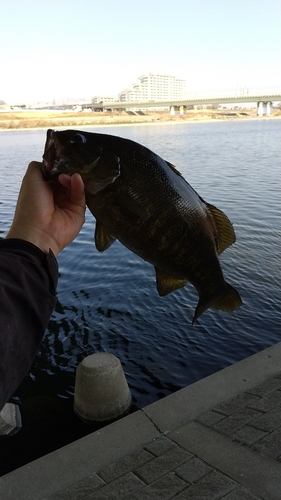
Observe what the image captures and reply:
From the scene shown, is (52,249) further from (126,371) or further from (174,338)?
(174,338)

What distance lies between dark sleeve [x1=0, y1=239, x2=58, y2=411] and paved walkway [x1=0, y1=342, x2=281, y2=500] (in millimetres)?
3014

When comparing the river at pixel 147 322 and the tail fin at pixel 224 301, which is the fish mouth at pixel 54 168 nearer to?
the tail fin at pixel 224 301

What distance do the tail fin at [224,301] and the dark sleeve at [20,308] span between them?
1235 mm

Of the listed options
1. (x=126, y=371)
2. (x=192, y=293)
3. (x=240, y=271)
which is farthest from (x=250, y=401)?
(x=240, y=271)

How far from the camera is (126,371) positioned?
7.84 m

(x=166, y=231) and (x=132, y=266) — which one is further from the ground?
(x=166, y=231)

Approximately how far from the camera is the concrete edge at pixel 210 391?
17.6 feet

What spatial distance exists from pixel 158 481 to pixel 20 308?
10.8ft

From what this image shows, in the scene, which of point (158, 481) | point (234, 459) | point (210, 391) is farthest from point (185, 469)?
point (210, 391)

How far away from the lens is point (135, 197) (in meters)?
2.30

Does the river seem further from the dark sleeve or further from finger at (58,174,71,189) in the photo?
the dark sleeve

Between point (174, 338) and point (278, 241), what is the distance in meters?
7.34

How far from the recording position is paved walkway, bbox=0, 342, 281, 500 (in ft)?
13.5

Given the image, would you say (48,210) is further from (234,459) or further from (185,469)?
(234,459)
